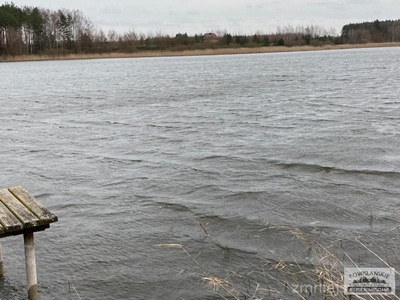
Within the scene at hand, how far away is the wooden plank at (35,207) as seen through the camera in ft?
16.9

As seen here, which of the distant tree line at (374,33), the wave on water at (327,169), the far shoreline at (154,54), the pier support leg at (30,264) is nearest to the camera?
the pier support leg at (30,264)

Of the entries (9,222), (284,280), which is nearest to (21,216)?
(9,222)

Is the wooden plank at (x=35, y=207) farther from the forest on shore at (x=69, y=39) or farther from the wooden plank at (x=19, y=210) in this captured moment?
the forest on shore at (x=69, y=39)

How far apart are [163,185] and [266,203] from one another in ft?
7.49

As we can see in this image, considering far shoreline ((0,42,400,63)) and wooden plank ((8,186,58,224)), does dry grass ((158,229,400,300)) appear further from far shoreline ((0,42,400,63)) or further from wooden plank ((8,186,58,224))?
far shoreline ((0,42,400,63))

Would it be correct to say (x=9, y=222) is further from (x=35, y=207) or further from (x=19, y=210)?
(x=35, y=207)

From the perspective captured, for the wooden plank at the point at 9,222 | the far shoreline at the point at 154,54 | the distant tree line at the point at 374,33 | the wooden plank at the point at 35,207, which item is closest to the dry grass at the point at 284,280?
the wooden plank at the point at 35,207

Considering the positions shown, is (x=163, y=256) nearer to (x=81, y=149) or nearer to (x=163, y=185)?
(x=163, y=185)

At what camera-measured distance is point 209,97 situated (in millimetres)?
26141

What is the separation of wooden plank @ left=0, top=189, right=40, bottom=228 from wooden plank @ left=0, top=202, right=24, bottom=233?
4 centimetres

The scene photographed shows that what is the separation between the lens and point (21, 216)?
16.9 ft

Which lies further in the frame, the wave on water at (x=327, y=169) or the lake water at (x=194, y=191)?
the wave on water at (x=327, y=169)

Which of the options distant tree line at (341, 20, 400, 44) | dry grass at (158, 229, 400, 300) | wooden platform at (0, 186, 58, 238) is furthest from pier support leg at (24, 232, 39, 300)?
A: distant tree line at (341, 20, 400, 44)

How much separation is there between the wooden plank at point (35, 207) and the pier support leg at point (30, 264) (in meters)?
0.25
